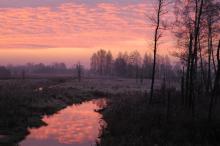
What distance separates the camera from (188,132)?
23078mm

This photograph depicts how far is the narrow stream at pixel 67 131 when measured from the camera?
27500 mm

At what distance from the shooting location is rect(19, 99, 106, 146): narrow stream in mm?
27500

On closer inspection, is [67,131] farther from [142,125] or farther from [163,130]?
[163,130]

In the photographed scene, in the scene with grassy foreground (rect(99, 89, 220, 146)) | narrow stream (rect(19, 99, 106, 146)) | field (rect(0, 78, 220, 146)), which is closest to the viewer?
grassy foreground (rect(99, 89, 220, 146))

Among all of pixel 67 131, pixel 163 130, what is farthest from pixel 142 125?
pixel 67 131

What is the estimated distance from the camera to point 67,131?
32.3 meters

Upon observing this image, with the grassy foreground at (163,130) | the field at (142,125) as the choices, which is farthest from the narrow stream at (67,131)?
the grassy foreground at (163,130)

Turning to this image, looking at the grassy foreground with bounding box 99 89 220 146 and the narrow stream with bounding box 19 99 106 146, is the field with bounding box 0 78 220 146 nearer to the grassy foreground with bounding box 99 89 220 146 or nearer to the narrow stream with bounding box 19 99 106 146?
the grassy foreground with bounding box 99 89 220 146

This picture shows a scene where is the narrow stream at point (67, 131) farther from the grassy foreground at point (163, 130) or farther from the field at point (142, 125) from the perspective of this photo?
the grassy foreground at point (163, 130)

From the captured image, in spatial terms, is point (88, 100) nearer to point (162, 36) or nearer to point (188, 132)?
point (162, 36)

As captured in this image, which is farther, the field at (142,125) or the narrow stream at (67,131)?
the narrow stream at (67,131)

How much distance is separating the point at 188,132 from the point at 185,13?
14445mm

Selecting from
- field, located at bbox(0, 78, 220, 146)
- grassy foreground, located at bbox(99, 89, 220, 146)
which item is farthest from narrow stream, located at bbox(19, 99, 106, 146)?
grassy foreground, located at bbox(99, 89, 220, 146)

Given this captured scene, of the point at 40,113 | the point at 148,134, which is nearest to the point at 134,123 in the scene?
the point at 148,134
